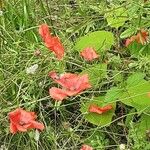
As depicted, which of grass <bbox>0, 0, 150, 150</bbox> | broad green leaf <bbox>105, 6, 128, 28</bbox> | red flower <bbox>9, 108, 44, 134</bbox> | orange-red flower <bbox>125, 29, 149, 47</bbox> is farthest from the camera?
broad green leaf <bbox>105, 6, 128, 28</bbox>

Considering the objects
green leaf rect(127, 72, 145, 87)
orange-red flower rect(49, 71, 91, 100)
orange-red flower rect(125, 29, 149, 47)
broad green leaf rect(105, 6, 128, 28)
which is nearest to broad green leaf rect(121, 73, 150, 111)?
green leaf rect(127, 72, 145, 87)

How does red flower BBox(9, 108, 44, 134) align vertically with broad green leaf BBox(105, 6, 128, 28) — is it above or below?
below

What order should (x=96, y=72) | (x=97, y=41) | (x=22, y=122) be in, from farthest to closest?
1. (x=97, y=41)
2. (x=96, y=72)
3. (x=22, y=122)

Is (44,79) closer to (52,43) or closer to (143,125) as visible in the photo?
(52,43)

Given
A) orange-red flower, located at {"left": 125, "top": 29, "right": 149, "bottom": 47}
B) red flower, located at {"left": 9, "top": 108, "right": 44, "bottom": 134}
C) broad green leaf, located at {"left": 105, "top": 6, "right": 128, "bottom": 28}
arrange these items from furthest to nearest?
broad green leaf, located at {"left": 105, "top": 6, "right": 128, "bottom": 28}
orange-red flower, located at {"left": 125, "top": 29, "right": 149, "bottom": 47}
red flower, located at {"left": 9, "top": 108, "right": 44, "bottom": 134}

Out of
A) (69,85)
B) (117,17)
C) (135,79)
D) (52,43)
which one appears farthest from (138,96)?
(117,17)

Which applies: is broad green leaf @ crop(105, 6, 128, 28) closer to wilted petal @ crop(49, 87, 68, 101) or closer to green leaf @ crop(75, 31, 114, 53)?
green leaf @ crop(75, 31, 114, 53)
